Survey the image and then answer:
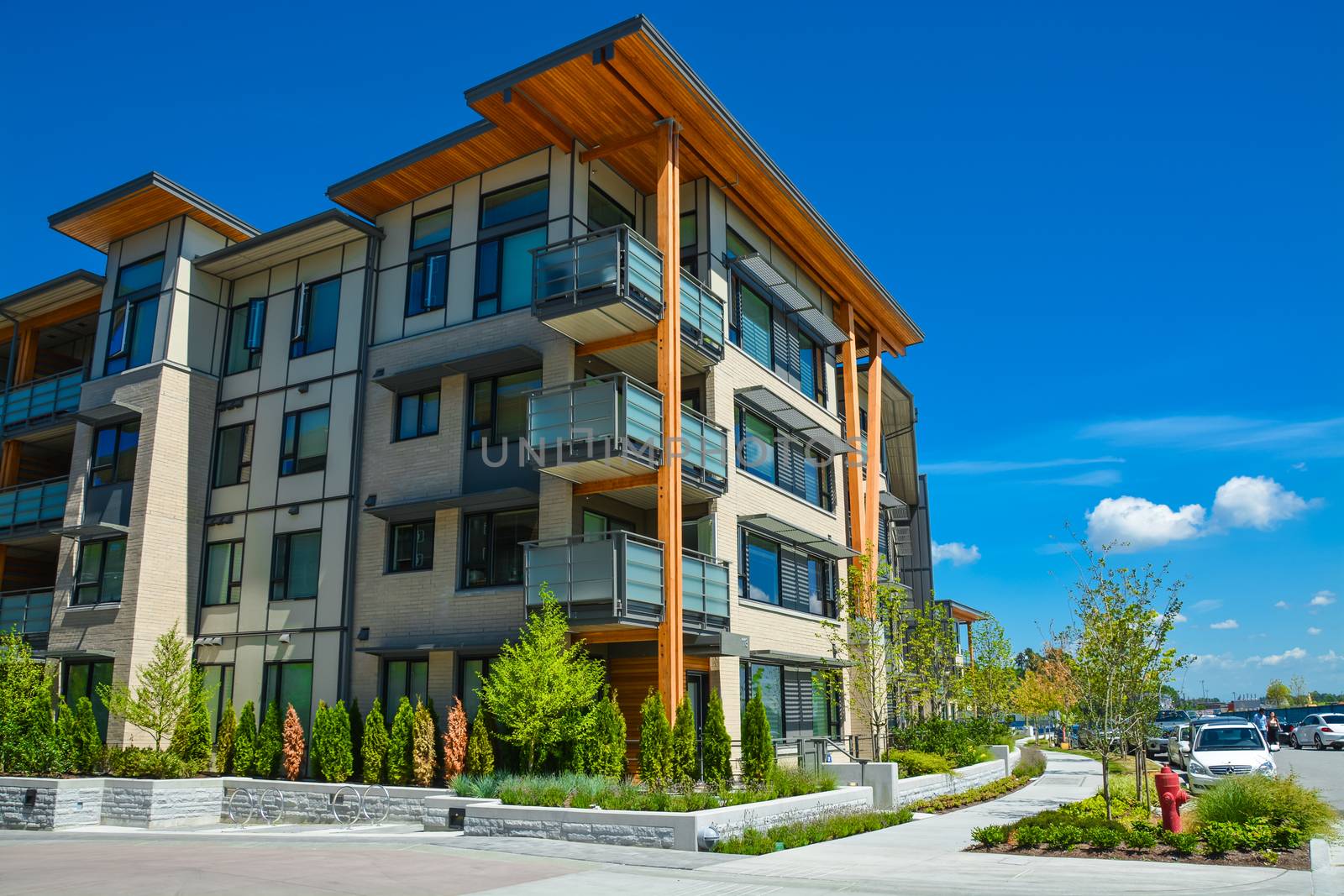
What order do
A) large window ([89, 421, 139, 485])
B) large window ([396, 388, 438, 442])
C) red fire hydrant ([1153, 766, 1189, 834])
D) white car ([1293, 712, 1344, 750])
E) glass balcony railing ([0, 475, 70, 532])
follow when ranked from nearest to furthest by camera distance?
red fire hydrant ([1153, 766, 1189, 834]) < large window ([396, 388, 438, 442]) < large window ([89, 421, 139, 485]) < glass balcony railing ([0, 475, 70, 532]) < white car ([1293, 712, 1344, 750])

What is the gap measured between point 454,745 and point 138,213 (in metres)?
17.3

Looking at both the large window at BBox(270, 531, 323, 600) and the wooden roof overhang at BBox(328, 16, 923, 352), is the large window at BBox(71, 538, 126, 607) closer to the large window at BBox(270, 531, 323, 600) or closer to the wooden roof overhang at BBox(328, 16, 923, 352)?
the large window at BBox(270, 531, 323, 600)

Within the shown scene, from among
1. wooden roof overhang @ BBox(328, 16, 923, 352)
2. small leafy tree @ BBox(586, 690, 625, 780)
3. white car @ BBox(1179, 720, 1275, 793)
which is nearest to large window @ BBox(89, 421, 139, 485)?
wooden roof overhang @ BBox(328, 16, 923, 352)

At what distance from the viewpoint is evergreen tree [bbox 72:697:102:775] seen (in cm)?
2291

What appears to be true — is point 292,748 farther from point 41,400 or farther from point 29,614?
point 41,400

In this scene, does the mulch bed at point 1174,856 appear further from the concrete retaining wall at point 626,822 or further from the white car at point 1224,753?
the white car at point 1224,753

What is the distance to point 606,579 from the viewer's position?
19047mm

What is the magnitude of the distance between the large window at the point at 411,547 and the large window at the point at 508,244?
5.11 m

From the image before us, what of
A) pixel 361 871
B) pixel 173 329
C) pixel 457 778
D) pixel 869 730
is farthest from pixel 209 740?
pixel 869 730

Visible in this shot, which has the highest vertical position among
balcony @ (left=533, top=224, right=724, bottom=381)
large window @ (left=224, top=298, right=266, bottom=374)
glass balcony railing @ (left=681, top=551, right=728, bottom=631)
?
large window @ (left=224, top=298, right=266, bottom=374)

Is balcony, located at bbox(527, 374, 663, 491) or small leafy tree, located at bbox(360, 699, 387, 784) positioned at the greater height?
balcony, located at bbox(527, 374, 663, 491)

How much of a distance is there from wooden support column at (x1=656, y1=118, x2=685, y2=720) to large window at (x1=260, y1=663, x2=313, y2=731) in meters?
9.29

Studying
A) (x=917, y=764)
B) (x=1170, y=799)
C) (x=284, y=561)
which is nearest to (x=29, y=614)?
(x=284, y=561)

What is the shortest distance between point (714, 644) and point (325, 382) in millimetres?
11935
